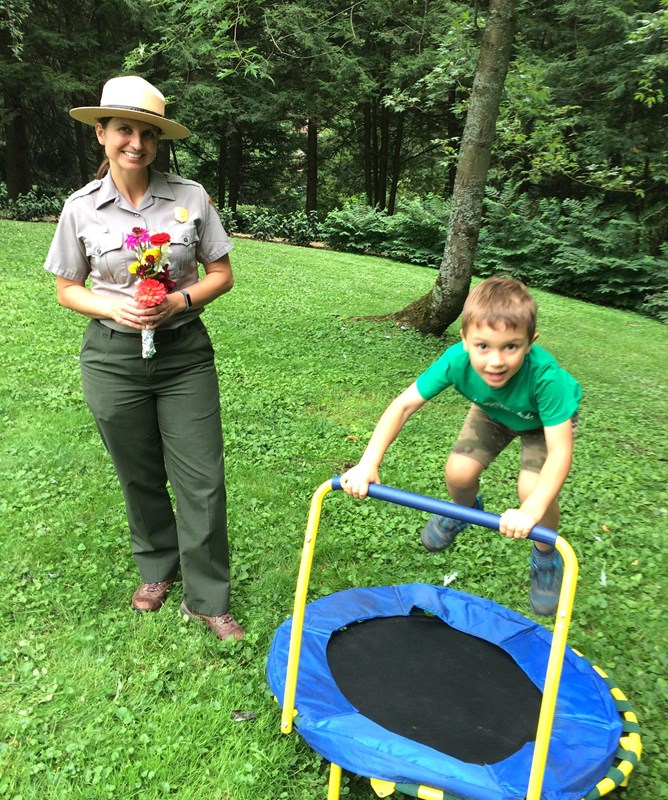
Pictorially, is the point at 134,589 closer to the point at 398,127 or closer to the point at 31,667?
the point at 31,667

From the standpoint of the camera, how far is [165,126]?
2.50m

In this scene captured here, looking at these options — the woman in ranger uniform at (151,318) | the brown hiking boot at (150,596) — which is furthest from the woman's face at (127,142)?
the brown hiking boot at (150,596)

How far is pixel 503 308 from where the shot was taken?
2.15 meters

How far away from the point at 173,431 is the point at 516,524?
57.2 inches

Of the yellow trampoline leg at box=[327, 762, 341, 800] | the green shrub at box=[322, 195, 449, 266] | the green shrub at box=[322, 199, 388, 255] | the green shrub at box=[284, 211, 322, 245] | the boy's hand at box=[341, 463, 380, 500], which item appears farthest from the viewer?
the green shrub at box=[284, 211, 322, 245]

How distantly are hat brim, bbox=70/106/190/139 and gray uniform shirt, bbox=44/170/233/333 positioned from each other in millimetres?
184

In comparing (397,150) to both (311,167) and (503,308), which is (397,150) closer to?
(311,167)

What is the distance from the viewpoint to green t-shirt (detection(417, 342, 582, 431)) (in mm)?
2295

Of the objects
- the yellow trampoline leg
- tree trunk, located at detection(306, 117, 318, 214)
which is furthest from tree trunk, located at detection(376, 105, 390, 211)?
the yellow trampoline leg

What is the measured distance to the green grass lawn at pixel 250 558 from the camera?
7.58 feet

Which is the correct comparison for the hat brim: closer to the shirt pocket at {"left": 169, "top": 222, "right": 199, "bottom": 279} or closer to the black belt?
the shirt pocket at {"left": 169, "top": 222, "right": 199, "bottom": 279}

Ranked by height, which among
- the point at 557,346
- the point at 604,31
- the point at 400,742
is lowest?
the point at 557,346

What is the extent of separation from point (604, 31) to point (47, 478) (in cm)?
1624

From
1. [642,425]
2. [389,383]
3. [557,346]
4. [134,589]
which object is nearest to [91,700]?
[134,589]
